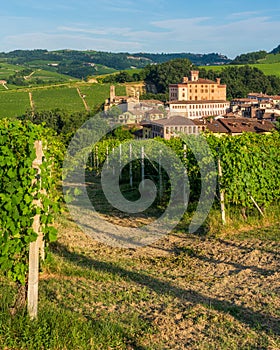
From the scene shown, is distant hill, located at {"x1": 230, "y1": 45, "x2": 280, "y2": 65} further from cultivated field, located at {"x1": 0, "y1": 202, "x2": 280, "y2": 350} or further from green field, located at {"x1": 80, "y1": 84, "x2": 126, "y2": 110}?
cultivated field, located at {"x1": 0, "y1": 202, "x2": 280, "y2": 350}

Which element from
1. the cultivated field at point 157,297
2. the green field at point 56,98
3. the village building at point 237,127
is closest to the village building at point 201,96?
the green field at point 56,98

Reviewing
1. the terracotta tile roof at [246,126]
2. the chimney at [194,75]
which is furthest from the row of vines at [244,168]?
the chimney at [194,75]

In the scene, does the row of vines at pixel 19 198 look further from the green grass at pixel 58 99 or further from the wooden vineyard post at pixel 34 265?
the green grass at pixel 58 99

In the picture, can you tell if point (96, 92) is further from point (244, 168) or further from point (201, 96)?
point (244, 168)

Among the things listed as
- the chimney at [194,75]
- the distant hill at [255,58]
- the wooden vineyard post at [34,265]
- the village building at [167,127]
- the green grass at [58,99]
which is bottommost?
the village building at [167,127]

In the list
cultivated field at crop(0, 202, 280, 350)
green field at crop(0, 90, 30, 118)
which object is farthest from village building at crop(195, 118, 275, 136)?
cultivated field at crop(0, 202, 280, 350)

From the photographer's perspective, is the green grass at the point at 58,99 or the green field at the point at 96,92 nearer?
the green grass at the point at 58,99

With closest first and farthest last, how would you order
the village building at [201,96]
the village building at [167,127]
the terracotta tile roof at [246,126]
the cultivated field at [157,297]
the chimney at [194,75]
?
the cultivated field at [157,297], the terracotta tile roof at [246,126], the village building at [167,127], the village building at [201,96], the chimney at [194,75]

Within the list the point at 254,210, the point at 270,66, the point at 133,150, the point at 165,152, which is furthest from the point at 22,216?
the point at 270,66

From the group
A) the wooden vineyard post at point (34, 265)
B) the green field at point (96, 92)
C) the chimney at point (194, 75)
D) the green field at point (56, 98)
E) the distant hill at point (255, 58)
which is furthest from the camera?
the distant hill at point (255, 58)

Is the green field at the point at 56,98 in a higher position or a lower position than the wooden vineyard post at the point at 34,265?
higher
